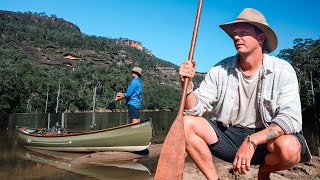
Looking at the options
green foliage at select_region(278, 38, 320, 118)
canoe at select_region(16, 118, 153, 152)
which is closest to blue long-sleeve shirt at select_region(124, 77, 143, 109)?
canoe at select_region(16, 118, 153, 152)

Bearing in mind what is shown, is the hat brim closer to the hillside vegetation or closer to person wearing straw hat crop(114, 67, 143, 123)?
person wearing straw hat crop(114, 67, 143, 123)

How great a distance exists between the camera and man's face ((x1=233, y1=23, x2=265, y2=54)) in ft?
8.52

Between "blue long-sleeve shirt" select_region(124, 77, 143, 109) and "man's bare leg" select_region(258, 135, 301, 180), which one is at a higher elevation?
"blue long-sleeve shirt" select_region(124, 77, 143, 109)

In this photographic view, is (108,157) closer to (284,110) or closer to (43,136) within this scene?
(43,136)

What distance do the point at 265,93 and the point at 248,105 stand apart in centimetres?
19

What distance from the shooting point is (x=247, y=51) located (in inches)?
102

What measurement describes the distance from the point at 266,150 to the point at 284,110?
14.0 inches

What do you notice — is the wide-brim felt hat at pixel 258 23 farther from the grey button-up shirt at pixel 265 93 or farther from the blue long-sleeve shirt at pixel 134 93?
the blue long-sleeve shirt at pixel 134 93

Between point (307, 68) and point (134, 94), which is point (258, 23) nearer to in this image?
point (134, 94)

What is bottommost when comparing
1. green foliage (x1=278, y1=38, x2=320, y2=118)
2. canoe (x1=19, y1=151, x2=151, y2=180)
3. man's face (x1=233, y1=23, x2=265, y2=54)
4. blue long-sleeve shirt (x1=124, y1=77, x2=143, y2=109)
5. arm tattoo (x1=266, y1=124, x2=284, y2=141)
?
canoe (x1=19, y1=151, x2=151, y2=180)

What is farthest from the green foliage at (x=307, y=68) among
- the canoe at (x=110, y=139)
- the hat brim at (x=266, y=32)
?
the hat brim at (x=266, y=32)

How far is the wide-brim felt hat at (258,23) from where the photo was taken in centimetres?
253

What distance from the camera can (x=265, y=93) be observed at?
2.55 metres

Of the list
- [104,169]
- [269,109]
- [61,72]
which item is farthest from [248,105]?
[61,72]
